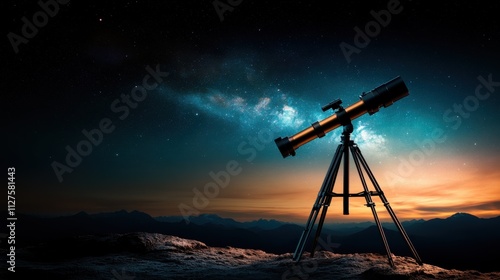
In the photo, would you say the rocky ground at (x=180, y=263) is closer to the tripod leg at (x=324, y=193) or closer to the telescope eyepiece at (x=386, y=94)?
the tripod leg at (x=324, y=193)

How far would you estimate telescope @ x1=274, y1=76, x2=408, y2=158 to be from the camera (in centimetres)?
554

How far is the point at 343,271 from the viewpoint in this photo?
5.34 meters

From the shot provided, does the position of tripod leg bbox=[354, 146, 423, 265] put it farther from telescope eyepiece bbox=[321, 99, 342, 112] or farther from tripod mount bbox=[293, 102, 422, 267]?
telescope eyepiece bbox=[321, 99, 342, 112]

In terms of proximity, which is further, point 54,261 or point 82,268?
point 54,261

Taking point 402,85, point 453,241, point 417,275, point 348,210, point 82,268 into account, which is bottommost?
point 453,241

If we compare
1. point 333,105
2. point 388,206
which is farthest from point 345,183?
point 333,105

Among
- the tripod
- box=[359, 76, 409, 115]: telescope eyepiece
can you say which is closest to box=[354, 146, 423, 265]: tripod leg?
the tripod

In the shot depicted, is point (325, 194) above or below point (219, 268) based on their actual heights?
above

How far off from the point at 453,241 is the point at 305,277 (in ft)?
146

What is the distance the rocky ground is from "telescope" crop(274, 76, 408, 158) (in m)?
2.03

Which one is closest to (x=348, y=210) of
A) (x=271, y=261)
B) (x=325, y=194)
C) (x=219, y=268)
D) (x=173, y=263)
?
(x=325, y=194)

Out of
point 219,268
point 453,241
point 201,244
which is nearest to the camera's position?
point 219,268

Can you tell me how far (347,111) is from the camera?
225 inches

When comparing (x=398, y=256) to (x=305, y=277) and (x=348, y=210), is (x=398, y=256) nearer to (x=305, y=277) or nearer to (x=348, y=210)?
(x=348, y=210)
